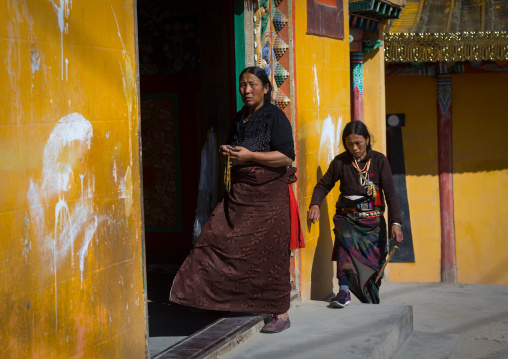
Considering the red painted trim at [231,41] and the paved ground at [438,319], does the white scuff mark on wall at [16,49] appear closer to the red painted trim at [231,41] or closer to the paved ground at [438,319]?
the paved ground at [438,319]

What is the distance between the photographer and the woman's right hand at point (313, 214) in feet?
19.3

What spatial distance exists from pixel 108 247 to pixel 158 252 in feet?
12.0

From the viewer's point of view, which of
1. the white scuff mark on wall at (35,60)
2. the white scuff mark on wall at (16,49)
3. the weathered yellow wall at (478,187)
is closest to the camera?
the white scuff mark on wall at (16,49)

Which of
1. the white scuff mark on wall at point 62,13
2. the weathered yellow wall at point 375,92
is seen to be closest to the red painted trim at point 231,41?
the white scuff mark on wall at point 62,13

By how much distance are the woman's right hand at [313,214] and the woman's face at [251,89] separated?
1.27 m

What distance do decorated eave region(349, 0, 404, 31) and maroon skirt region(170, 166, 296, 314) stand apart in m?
3.71

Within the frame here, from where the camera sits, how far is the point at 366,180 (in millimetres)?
6102

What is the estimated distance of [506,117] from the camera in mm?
9898

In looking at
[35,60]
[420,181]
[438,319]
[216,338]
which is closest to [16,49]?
[35,60]

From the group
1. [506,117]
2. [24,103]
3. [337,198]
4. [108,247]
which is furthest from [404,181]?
[24,103]

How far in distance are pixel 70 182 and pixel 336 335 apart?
2216 millimetres

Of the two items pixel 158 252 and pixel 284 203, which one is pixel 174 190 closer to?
pixel 158 252

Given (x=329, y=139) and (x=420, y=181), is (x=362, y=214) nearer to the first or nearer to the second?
(x=329, y=139)

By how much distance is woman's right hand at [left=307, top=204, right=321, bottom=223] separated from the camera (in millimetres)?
5895
